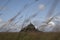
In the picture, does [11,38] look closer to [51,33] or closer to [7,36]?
[7,36]

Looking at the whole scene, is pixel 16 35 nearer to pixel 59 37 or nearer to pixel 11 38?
pixel 11 38

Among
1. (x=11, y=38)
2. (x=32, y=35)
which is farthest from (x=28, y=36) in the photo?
(x=11, y=38)

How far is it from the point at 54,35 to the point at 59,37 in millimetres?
56

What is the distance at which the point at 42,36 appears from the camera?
143 cm

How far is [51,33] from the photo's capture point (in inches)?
57.6

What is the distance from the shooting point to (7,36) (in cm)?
144

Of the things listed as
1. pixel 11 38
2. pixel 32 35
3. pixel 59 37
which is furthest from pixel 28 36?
pixel 59 37

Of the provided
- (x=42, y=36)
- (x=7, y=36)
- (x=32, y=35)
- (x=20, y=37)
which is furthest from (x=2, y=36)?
(x=42, y=36)

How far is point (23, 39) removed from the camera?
54.9 inches

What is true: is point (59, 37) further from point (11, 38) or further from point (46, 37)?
point (11, 38)

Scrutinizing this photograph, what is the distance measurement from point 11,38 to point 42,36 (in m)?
0.31

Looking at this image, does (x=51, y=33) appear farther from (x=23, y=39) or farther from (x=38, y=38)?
(x=23, y=39)

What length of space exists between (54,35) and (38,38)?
0.16m

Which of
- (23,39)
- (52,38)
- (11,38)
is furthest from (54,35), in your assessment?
(11,38)
